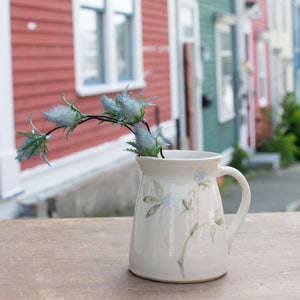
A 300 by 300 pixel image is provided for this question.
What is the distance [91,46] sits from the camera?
629 centimetres

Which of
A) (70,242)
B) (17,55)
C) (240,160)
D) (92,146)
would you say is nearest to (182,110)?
(240,160)

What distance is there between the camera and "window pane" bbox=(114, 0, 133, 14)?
6.73 m

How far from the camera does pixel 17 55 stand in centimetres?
487

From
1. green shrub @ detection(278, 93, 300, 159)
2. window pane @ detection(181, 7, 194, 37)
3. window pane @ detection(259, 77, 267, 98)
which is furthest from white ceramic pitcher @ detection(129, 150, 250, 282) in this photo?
window pane @ detection(259, 77, 267, 98)

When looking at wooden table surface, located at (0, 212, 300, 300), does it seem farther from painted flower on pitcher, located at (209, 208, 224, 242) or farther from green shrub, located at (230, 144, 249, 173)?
green shrub, located at (230, 144, 249, 173)

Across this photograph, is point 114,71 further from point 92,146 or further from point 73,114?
point 73,114

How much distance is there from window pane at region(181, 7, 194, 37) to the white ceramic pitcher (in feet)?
27.1

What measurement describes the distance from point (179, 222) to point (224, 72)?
434 inches

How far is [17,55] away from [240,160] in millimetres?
7508

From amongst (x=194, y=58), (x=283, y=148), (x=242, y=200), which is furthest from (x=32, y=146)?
(x=283, y=148)

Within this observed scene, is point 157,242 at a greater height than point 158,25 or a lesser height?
lesser

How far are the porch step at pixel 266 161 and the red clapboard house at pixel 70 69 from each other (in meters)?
5.10

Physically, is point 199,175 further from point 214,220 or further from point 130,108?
point 130,108

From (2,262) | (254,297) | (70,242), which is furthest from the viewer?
(70,242)
